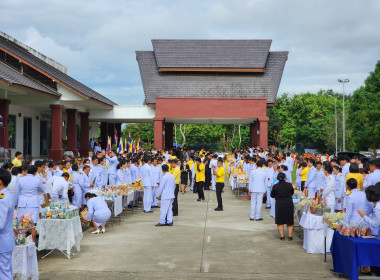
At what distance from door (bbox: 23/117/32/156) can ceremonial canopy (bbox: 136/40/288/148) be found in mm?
8478

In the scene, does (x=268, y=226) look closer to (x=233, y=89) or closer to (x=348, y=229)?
(x=348, y=229)

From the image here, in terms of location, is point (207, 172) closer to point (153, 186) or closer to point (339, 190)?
point (153, 186)

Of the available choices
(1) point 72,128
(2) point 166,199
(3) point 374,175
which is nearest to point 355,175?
(3) point 374,175

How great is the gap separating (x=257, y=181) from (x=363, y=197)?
5.85 meters

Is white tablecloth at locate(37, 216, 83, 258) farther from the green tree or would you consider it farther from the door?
the green tree

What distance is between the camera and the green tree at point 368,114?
4053 cm

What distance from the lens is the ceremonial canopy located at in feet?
113

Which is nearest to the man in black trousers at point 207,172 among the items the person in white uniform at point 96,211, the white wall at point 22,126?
the person in white uniform at point 96,211

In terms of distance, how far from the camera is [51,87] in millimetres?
29031

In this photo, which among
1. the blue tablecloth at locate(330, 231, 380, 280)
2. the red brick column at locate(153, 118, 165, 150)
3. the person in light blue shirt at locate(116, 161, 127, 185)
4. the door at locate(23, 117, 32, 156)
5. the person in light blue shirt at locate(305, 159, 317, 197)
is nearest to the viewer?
the blue tablecloth at locate(330, 231, 380, 280)

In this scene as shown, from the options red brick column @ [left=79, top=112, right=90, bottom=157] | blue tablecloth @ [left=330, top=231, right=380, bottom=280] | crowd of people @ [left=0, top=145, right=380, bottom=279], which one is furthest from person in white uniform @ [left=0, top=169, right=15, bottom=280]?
red brick column @ [left=79, top=112, right=90, bottom=157]

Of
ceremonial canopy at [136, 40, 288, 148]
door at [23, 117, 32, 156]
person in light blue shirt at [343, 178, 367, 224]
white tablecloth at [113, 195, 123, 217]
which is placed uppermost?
ceremonial canopy at [136, 40, 288, 148]

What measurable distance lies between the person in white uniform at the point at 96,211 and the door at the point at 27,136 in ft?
65.9

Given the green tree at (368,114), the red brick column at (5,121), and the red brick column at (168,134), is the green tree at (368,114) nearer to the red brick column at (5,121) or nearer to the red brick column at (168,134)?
the red brick column at (168,134)
